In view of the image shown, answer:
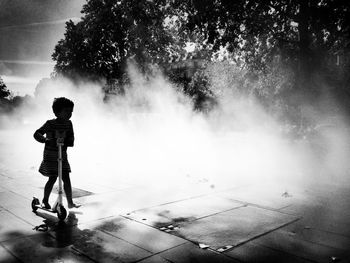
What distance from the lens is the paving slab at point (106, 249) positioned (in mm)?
3172

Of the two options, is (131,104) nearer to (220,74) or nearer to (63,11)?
(220,74)

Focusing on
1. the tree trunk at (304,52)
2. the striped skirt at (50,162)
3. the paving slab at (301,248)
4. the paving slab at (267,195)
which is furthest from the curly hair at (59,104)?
the tree trunk at (304,52)

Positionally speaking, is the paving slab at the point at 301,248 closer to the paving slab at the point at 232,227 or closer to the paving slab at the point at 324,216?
the paving slab at the point at 232,227

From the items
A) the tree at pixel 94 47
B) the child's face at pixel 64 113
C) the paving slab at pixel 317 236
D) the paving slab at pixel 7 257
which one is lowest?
the paving slab at pixel 7 257

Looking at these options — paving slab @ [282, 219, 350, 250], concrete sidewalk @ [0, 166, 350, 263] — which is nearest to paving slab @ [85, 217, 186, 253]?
concrete sidewalk @ [0, 166, 350, 263]

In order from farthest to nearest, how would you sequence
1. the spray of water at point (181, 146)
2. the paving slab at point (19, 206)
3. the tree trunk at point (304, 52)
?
the tree trunk at point (304, 52) < the spray of water at point (181, 146) < the paving slab at point (19, 206)

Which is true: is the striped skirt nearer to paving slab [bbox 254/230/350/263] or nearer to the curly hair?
the curly hair

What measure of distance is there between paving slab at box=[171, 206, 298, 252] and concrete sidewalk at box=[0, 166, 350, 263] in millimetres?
11

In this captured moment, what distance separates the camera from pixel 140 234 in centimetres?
378

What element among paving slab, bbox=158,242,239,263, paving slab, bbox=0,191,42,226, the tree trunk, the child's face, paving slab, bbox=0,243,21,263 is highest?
the tree trunk

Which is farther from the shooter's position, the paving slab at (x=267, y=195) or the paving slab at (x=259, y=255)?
the paving slab at (x=267, y=195)

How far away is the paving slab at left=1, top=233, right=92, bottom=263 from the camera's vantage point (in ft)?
10.2

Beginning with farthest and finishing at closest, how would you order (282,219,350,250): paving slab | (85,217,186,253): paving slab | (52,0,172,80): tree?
(52,0,172,80): tree
(282,219,350,250): paving slab
(85,217,186,253): paving slab

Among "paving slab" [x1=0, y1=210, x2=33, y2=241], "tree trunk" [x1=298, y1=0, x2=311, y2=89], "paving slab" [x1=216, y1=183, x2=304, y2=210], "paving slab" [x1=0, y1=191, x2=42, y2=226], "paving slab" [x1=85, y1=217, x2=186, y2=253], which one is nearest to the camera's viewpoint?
"paving slab" [x1=85, y1=217, x2=186, y2=253]
